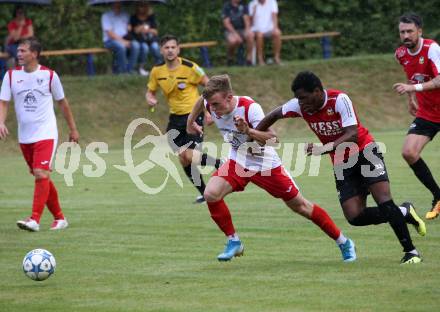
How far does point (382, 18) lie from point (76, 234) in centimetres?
2205

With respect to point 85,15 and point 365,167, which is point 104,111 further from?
point 365,167

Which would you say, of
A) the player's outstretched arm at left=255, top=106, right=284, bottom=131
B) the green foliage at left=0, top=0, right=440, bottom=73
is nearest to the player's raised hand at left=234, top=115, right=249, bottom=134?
the player's outstretched arm at left=255, top=106, right=284, bottom=131

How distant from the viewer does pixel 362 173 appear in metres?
9.10

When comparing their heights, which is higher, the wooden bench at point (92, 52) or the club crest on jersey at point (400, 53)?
the club crest on jersey at point (400, 53)

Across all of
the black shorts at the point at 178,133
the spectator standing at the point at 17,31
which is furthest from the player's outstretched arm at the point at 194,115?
the spectator standing at the point at 17,31

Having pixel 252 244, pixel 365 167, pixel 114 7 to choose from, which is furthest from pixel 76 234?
pixel 114 7

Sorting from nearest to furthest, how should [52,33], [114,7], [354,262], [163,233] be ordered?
1. [354,262]
2. [163,233]
3. [114,7]
4. [52,33]

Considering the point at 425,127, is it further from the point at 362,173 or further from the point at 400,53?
the point at 362,173

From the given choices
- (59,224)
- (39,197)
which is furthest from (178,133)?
(39,197)

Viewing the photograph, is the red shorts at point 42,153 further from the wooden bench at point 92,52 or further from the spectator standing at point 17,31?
the wooden bench at point 92,52

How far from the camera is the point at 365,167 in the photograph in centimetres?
902

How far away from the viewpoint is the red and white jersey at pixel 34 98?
12195 millimetres

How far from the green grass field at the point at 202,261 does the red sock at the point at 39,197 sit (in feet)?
0.81

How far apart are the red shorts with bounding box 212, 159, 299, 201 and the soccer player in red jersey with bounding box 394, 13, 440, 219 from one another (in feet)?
8.57
